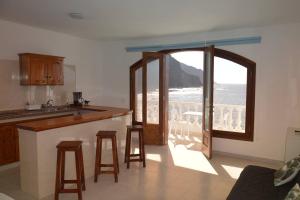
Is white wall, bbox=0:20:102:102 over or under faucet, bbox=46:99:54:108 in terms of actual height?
over

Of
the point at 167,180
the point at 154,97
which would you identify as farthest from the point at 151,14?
the point at 167,180

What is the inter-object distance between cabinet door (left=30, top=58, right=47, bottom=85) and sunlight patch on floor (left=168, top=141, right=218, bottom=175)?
116 inches

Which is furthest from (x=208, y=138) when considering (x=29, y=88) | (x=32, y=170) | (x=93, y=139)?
(x=29, y=88)

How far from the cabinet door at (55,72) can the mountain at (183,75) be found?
3.86 m

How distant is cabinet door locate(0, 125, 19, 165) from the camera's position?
363 centimetres

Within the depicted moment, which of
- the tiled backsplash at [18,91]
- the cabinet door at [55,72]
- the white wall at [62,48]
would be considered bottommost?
the tiled backsplash at [18,91]

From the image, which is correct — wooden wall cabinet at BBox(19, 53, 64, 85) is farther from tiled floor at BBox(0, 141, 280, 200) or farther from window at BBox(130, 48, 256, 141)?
window at BBox(130, 48, 256, 141)

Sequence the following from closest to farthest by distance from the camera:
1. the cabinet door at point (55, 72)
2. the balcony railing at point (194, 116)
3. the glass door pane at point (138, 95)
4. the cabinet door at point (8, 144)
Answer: the cabinet door at point (8, 144) < the cabinet door at point (55, 72) < the balcony railing at point (194, 116) < the glass door pane at point (138, 95)

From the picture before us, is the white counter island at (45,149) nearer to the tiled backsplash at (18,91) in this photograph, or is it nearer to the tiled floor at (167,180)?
the tiled floor at (167,180)

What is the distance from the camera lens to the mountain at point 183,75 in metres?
7.70

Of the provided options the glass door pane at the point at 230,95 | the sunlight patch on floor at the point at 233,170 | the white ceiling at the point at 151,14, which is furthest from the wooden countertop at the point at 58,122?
the glass door pane at the point at 230,95

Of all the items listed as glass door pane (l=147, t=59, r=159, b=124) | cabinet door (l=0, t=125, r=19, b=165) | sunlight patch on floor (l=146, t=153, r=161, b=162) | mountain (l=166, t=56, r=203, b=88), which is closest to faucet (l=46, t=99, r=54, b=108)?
cabinet door (l=0, t=125, r=19, b=165)

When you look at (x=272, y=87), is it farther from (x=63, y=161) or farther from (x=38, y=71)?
(x=38, y=71)

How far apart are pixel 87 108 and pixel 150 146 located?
64.9 inches
